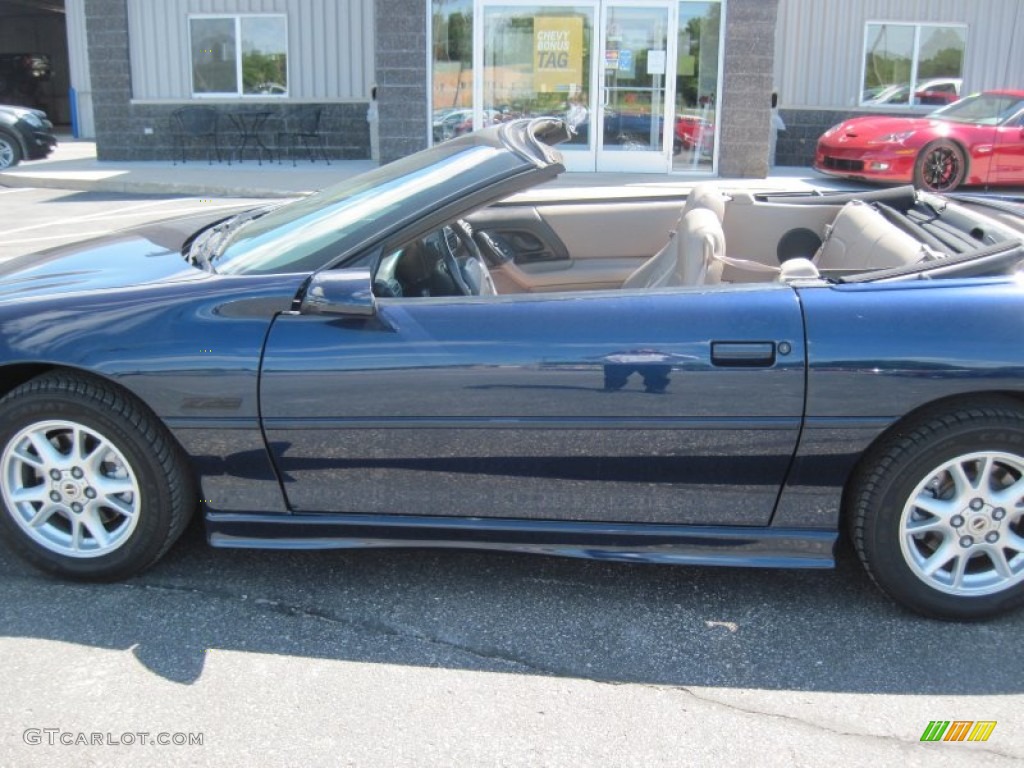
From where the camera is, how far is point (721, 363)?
2.93 metres

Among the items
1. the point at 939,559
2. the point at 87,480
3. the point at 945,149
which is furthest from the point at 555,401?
the point at 945,149

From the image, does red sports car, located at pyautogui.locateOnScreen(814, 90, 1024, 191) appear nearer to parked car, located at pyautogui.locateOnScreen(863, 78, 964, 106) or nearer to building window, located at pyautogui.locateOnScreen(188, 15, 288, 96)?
parked car, located at pyautogui.locateOnScreen(863, 78, 964, 106)

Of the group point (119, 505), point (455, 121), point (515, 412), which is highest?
point (455, 121)

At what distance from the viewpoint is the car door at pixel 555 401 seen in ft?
9.66

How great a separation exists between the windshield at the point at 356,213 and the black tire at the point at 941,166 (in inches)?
421

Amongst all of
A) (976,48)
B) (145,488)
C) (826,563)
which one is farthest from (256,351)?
(976,48)

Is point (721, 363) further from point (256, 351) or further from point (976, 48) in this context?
point (976, 48)

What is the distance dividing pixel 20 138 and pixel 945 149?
1369 cm

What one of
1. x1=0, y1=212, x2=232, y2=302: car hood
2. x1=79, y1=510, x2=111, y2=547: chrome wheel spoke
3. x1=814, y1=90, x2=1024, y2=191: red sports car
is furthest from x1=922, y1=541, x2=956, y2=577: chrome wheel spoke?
x1=814, y1=90, x2=1024, y2=191: red sports car

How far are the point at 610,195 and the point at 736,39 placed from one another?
34.0 feet

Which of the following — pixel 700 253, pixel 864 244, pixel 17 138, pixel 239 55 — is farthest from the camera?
pixel 239 55

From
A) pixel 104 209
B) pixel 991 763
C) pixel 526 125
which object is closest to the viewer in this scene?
pixel 991 763

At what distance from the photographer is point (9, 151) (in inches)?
635

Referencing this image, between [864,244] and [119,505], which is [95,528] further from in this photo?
[864,244]
